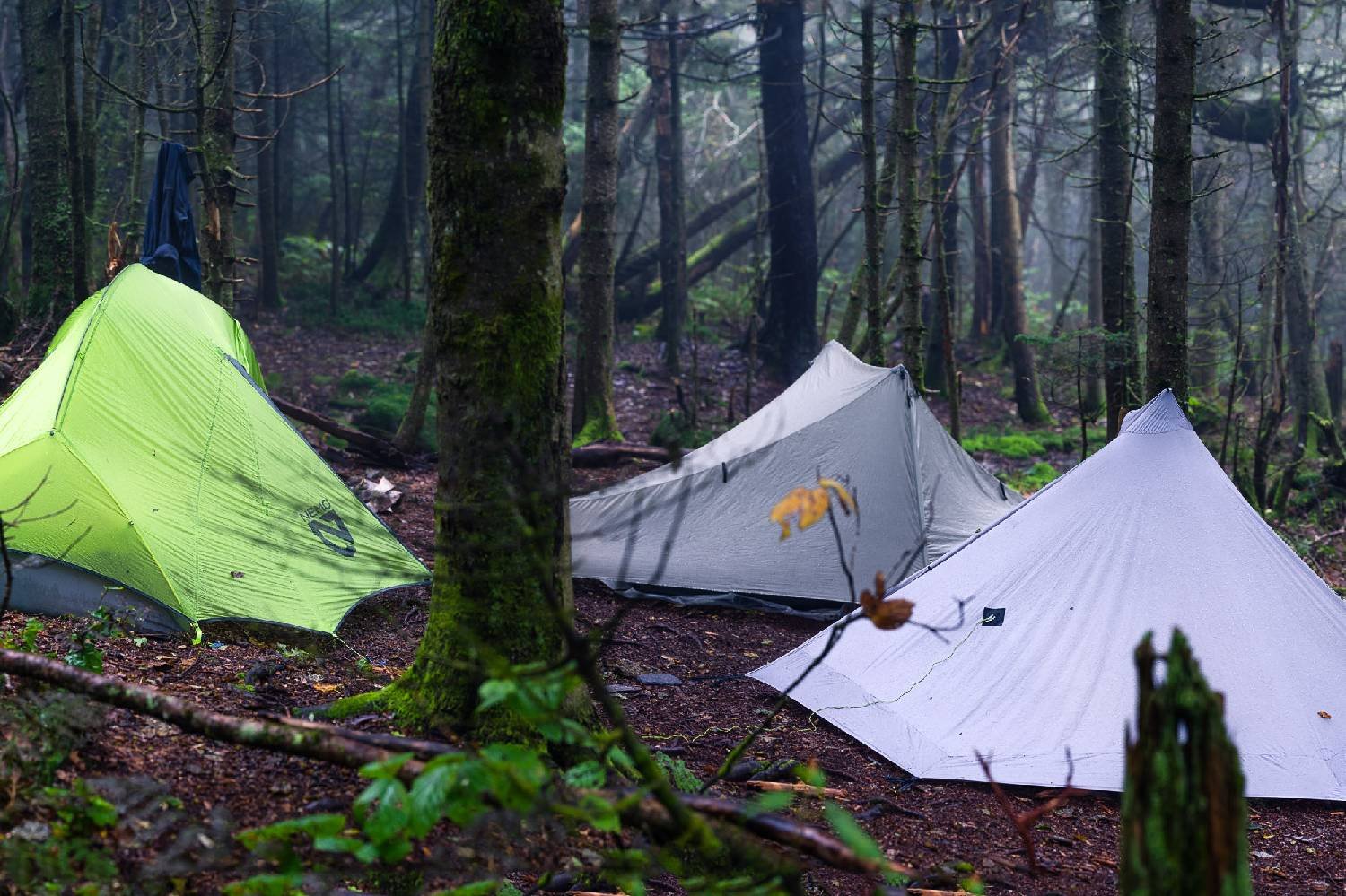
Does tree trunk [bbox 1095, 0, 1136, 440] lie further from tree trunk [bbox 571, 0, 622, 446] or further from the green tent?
the green tent

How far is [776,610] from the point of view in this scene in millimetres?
7293

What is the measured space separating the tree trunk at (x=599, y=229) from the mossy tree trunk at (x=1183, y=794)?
852 centimetres

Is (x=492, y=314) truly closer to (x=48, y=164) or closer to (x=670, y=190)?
(x=48, y=164)

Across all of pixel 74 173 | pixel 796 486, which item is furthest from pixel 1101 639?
pixel 74 173

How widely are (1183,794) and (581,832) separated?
6.61ft

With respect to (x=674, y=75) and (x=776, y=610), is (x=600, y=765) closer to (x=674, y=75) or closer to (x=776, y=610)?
(x=776, y=610)

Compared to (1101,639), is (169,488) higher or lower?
higher

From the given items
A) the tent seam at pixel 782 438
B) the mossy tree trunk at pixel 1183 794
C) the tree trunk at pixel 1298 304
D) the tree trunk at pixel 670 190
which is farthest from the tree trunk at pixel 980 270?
the mossy tree trunk at pixel 1183 794

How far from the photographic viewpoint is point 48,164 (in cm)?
996

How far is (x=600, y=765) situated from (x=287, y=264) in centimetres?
1775

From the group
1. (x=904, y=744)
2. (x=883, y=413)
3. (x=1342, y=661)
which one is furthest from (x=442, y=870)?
(x=883, y=413)

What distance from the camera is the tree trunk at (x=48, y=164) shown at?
964 cm

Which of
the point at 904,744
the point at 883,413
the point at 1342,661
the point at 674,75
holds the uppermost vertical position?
the point at 674,75

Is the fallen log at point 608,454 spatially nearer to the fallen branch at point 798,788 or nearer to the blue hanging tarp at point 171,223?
the blue hanging tarp at point 171,223
